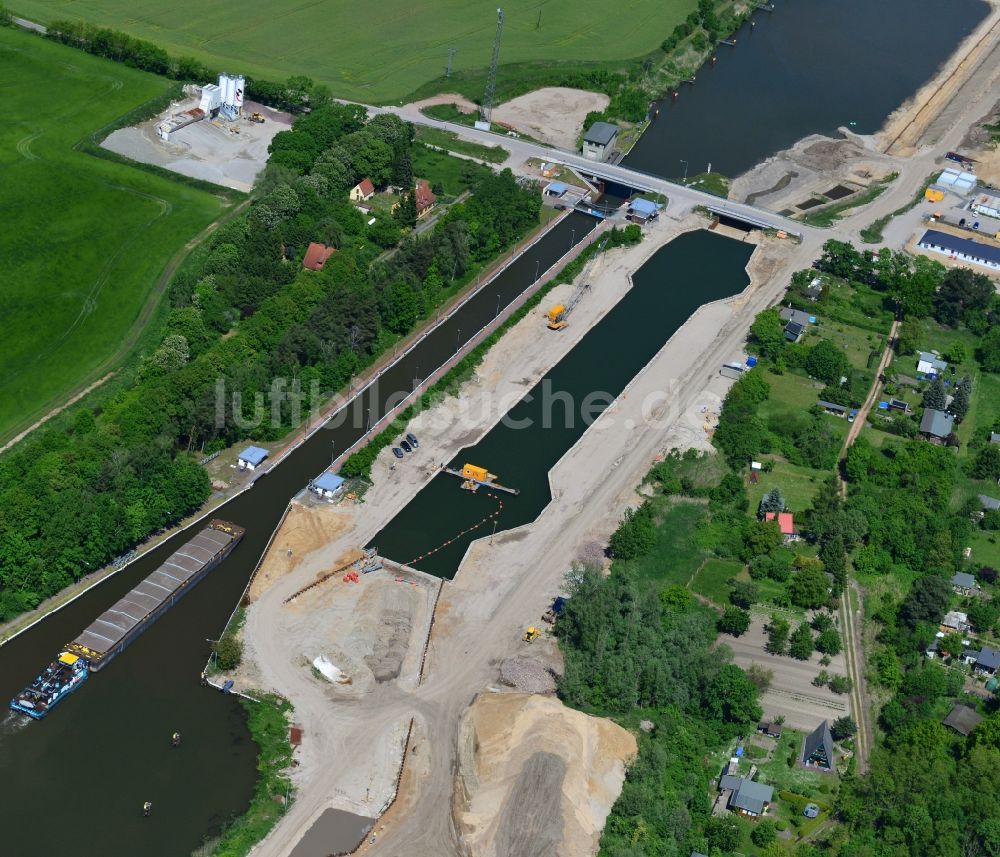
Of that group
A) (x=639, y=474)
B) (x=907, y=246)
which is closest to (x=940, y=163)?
(x=907, y=246)

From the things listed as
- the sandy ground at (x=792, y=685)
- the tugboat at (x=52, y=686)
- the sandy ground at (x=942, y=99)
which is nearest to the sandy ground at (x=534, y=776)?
the sandy ground at (x=792, y=685)

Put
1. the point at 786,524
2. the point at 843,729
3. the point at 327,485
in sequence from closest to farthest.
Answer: the point at 843,729
the point at 786,524
the point at 327,485

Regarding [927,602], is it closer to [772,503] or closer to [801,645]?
[801,645]

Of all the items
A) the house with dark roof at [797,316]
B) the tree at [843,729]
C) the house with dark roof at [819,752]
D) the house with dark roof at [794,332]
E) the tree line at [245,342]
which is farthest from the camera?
the house with dark roof at [797,316]

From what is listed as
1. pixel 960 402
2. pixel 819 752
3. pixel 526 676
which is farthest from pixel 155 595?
pixel 960 402

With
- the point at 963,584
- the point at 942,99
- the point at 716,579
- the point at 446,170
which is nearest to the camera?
the point at 716,579

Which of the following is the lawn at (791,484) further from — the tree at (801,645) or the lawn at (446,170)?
the lawn at (446,170)

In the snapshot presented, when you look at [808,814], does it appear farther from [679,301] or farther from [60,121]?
[60,121]
